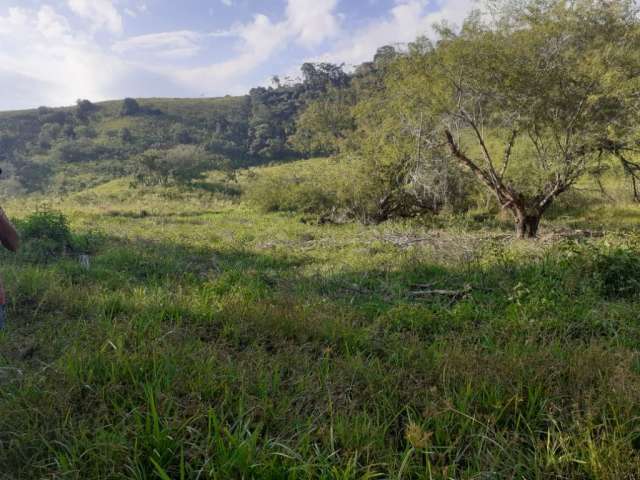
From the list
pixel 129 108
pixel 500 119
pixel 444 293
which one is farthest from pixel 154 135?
pixel 444 293

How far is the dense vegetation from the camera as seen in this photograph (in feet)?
6.61

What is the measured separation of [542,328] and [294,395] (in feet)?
9.41

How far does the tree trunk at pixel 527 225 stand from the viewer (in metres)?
10.5

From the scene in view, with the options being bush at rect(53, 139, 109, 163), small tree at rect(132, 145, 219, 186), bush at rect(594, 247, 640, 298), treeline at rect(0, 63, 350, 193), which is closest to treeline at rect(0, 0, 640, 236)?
bush at rect(594, 247, 640, 298)

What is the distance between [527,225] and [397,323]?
8199 millimetres

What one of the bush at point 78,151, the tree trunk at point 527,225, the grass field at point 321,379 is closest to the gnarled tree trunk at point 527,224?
the tree trunk at point 527,225

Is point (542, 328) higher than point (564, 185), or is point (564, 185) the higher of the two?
point (564, 185)

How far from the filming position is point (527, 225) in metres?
10.6

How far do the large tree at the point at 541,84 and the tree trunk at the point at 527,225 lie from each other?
0.09 feet

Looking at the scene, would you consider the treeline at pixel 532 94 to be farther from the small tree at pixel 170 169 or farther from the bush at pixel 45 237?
the small tree at pixel 170 169

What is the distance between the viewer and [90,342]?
10.1 ft

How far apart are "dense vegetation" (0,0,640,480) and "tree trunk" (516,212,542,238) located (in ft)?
0.18

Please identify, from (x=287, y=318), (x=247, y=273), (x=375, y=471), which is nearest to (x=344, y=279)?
(x=247, y=273)

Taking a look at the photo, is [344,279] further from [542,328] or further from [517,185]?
[517,185]
